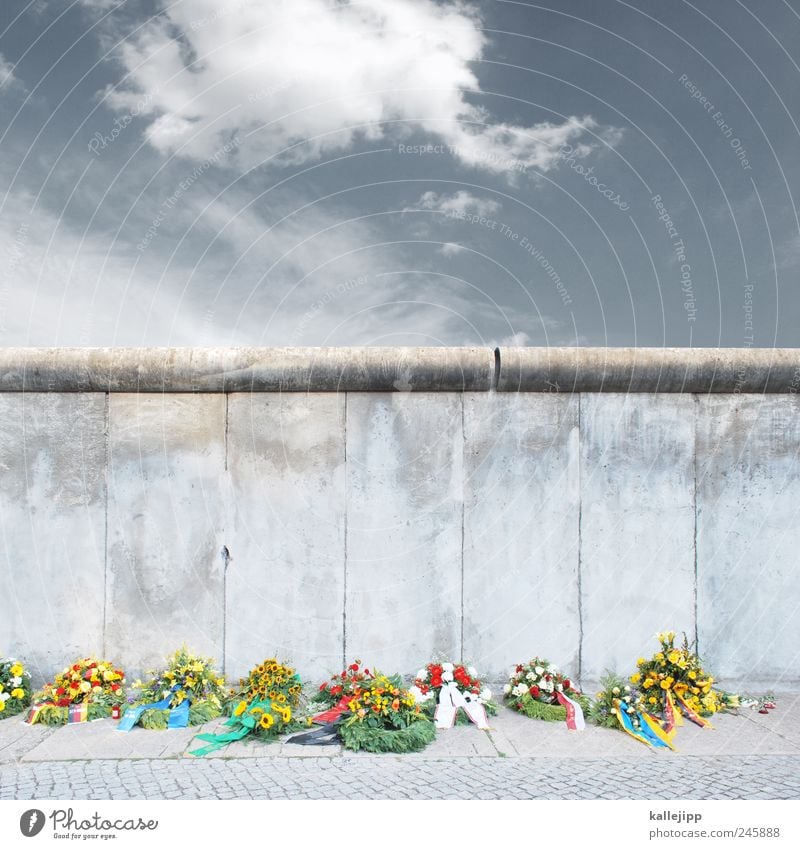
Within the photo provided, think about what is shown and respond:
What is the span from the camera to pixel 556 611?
7102 mm

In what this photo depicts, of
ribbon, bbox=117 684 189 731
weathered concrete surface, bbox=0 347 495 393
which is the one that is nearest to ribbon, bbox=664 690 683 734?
weathered concrete surface, bbox=0 347 495 393

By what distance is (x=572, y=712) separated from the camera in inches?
244

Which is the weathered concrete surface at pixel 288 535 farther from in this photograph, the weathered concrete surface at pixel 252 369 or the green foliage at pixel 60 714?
the green foliage at pixel 60 714

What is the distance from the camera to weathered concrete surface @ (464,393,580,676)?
7.06 meters

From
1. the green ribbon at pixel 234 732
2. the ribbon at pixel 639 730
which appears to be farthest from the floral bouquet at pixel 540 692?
the green ribbon at pixel 234 732

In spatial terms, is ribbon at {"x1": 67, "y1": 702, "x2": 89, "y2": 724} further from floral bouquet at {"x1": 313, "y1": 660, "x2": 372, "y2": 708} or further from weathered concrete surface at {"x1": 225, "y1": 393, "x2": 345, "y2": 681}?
floral bouquet at {"x1": 313, "y1": 660, "x2": 372, "y2": 708}

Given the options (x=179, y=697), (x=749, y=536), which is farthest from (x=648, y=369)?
(x=179, y=697)

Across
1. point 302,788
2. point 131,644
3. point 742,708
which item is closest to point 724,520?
point 742,708

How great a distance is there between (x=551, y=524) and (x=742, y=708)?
266 cm

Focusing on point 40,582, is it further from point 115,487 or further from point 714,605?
point 714,605

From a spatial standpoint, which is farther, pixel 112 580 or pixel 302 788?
pixel 112 580

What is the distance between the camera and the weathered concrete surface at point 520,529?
7062 millimetres

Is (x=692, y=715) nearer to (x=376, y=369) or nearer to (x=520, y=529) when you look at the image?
(x=520, y=529)

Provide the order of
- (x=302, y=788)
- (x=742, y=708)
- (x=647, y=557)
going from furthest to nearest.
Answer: (x=647, y=557) < (x=742, y=708) < (x=302, y=788)
